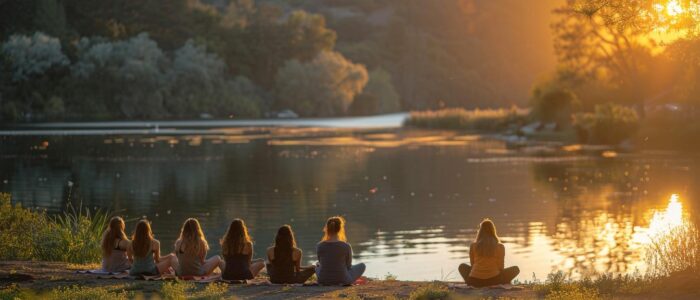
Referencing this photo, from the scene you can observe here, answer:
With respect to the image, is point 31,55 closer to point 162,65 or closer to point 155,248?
point 162,65

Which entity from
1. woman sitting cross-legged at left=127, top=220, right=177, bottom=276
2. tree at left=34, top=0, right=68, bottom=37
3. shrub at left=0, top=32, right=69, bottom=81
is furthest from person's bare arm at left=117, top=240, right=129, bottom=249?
tree at left=34, top=0, right=68, bottom=37

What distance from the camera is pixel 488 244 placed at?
15.8m

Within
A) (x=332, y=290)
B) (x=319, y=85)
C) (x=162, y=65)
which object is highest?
(x=162, y=65)

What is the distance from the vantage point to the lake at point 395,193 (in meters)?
24.9

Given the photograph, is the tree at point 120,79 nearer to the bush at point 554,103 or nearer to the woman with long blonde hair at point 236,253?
the bush at point 554,103

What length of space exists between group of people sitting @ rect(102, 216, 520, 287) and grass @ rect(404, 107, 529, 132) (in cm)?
7473

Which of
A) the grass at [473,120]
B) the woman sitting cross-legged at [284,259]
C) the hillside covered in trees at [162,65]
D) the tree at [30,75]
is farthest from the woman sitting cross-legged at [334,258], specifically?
the tree at [30,75]

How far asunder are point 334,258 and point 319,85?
122 meters

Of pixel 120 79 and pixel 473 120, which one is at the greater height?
pixel 120 79

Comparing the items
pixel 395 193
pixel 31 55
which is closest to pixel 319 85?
pixel 31 55

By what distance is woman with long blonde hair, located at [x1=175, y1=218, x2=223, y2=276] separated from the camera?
53.6ft

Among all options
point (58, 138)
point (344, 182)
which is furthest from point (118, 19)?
point (344, 182)

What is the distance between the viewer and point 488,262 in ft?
51.6

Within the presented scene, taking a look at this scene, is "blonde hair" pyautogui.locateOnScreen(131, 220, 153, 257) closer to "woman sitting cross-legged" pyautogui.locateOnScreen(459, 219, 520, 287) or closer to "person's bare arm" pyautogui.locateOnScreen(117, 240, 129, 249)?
"person's bare arm" pyautogui.locateOnScreen(117, 240, 129, 249)
